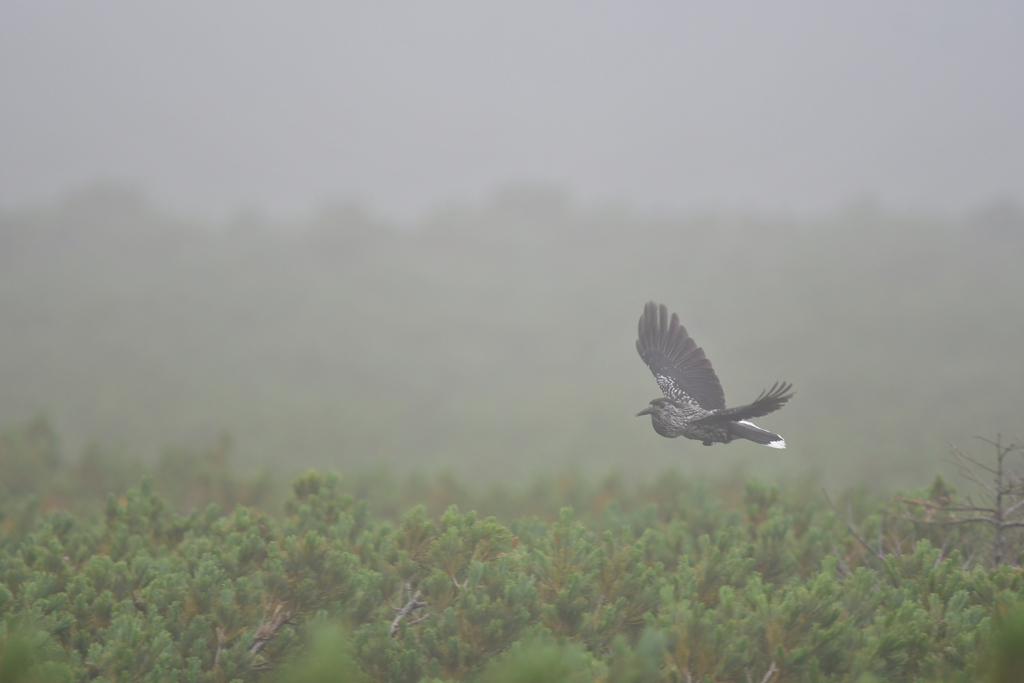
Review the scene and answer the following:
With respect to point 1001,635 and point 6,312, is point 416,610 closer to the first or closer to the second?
point 1001,635

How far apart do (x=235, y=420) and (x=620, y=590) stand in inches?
1489

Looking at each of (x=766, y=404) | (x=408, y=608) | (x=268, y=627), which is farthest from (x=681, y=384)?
(x=268, y=627)

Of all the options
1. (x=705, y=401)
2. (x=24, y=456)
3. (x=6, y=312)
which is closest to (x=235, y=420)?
(x=6, y=312)

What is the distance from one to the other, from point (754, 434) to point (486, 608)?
2.30 meters

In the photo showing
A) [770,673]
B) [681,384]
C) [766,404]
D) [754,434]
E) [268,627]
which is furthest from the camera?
[268,627]

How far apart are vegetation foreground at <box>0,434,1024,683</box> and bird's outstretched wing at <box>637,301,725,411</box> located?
1197 mm

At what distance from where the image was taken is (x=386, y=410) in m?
42.4

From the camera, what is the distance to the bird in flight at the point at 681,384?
3.23 metres

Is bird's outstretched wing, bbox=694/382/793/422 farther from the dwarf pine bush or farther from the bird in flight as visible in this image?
the dwarf pine bush

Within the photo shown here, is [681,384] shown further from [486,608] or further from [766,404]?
[486,608]

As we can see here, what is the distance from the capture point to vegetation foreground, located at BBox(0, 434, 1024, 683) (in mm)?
4531

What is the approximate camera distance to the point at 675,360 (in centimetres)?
403

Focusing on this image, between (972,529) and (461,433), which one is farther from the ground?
(972,529)

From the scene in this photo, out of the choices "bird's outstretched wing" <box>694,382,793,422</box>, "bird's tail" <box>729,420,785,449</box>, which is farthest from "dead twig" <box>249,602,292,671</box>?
"bird's outstretched wing" <box>694,382,793,422</box>
